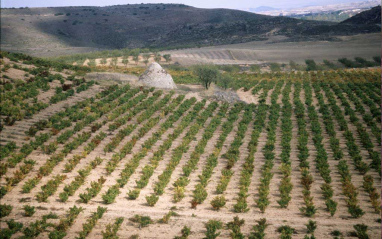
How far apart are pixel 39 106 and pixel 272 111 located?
19463 mm

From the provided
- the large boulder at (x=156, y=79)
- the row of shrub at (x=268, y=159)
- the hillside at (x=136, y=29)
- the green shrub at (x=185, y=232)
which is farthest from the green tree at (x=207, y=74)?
the hillside at (x=136, y=29)

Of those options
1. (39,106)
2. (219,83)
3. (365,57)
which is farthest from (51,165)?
(365,57)

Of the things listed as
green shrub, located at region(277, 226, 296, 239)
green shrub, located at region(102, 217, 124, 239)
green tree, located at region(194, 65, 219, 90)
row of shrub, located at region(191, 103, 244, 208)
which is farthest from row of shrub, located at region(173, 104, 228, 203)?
green tree, located at region(194, 65, 219, 90)

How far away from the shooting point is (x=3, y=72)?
30.9 m

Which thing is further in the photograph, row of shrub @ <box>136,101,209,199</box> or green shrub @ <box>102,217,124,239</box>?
row of shrub @ <box>136,101,209,199</box>

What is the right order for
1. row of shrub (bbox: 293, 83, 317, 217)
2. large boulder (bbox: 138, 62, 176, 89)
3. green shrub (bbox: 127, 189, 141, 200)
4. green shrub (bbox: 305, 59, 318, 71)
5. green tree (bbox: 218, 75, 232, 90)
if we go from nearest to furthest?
row of shrub (bbox: 293, 83, 317, 217) → green shrub (bbox: 127, 189, 141, 200) → large boulder (bbox: 138, 62, 176, 89) → green tree (bbox: 218, 75, 232, 90) → green shrub (bbox: 305, 59, 318, 71)

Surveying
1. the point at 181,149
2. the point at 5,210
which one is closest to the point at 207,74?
the point at 181,149

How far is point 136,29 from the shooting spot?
143250mm

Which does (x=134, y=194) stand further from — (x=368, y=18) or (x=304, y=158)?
(x=368, y=18)

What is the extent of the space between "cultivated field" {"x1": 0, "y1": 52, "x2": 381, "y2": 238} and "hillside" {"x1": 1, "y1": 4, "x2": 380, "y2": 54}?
81.1m

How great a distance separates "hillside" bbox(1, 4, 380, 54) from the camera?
10581 centimetres

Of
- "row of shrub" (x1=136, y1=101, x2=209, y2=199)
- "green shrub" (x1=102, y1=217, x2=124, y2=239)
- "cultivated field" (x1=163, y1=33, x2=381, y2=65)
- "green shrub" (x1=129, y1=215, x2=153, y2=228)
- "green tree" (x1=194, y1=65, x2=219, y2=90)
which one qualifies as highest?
"cultivated field" (x1=163, y1=33, x2=381, y2=65)

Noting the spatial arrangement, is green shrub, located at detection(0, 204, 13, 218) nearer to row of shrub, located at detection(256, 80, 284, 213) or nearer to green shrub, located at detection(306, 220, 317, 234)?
row of shrub, located at detection(256, 80, 284, 213)

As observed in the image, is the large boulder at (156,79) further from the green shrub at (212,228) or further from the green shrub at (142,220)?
the green shrub at (212,228)
